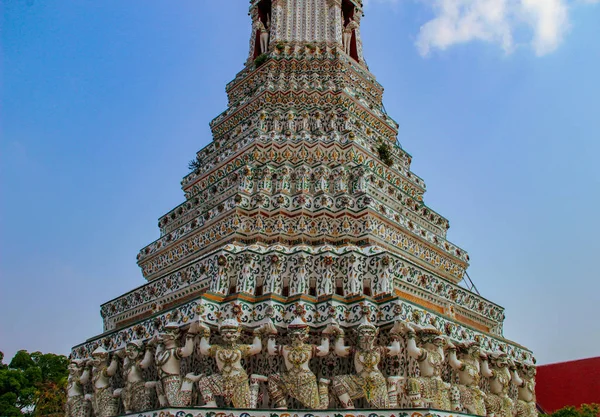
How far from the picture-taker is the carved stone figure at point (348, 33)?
20.8 metres

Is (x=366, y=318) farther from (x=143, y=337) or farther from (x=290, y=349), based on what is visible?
(x=143, y=337)

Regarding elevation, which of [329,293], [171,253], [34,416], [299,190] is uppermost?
[299,190]

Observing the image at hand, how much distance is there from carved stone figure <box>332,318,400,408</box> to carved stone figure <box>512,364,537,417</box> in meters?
4.49

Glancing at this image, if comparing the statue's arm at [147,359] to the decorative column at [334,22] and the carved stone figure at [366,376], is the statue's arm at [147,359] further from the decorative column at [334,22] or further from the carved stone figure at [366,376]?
the decorative column at [334,22]

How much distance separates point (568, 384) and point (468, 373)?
56.9 feet

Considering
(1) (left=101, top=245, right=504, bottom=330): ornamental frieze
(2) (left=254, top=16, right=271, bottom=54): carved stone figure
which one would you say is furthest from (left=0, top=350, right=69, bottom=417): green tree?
(2) (left=254, top=16, right=271, bottom=54): carved stone figure

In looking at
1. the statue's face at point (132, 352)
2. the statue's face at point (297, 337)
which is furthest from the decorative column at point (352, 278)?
the statue's face at point (132, 352)

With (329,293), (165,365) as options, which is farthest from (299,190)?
(165,365)

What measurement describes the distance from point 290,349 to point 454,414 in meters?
2.84

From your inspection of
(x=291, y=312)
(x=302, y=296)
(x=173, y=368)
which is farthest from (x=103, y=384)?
(x=302, y=296)

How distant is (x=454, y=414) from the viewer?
8.20m

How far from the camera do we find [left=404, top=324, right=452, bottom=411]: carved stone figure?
8.84 m

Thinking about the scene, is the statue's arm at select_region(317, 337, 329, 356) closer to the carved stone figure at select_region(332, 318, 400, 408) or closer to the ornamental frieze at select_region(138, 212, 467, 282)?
the carved stone figure at select_region(332, 318, 400, 408)

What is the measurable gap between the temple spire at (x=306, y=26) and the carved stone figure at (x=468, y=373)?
40.3 ft
